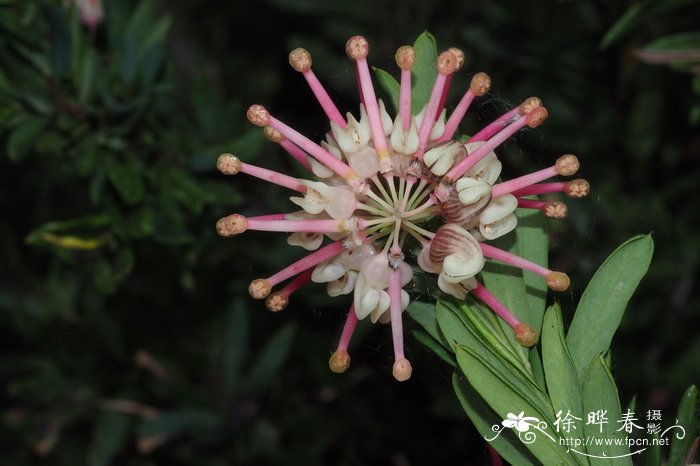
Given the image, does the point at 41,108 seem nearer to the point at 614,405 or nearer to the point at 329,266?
the point at 329,266

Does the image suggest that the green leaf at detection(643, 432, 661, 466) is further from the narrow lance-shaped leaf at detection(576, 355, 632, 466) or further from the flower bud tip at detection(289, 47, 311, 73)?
the flower bud tip at detection(289, 47, 311, 73)

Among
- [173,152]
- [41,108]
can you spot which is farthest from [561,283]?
[41,108]

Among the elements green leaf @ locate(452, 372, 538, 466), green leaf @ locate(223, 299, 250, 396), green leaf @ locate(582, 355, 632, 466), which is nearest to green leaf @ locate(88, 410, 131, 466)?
green leaf @ locate(223, 299, 250, 396)

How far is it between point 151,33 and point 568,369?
3.91ft

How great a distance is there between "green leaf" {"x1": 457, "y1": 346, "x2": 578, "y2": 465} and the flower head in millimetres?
70

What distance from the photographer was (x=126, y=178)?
1635 millimetres

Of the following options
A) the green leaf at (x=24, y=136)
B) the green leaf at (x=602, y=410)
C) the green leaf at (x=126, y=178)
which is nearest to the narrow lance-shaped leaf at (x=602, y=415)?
the green leaf at (x=602, y=410)

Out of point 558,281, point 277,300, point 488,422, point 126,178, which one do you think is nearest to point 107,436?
point 126,178

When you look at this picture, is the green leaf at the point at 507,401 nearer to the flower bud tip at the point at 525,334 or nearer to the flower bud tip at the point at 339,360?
the flower bud tip at the point at 525,334

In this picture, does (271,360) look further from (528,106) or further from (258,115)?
(528,106)

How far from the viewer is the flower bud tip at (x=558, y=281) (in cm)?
103

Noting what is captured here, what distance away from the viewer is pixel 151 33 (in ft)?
5.82

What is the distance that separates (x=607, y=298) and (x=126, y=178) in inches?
38.8

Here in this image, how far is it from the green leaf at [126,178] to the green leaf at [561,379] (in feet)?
2.99
